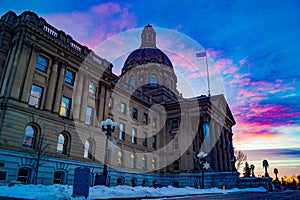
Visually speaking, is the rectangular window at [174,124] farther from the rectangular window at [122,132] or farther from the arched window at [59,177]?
the arched window at [59,177]

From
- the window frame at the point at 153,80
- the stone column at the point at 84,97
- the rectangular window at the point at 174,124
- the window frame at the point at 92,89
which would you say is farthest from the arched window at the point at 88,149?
the window frame at the point at 153,80

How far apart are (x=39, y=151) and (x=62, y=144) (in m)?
4.39

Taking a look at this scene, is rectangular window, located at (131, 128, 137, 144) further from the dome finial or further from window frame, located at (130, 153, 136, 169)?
the dome finial

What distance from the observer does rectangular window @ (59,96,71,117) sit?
24.7 m

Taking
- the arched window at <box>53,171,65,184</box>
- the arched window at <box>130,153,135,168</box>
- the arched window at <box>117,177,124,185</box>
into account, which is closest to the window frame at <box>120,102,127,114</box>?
the arched window at <box>130,153,135,168</box>

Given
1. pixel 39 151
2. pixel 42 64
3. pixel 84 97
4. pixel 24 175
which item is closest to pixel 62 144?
pixel 39 151

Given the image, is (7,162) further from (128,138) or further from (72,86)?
(128,138)

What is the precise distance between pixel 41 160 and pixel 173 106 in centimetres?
2932

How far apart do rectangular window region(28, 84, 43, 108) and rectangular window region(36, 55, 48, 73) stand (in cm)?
201

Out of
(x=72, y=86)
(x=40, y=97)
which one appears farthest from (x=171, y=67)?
(x=40, y=97)

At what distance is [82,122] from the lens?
85.2 feet

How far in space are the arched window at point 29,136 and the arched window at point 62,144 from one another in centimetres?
262

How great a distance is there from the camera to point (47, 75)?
78.3ft

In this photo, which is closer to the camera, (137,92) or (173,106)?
(137,92)
